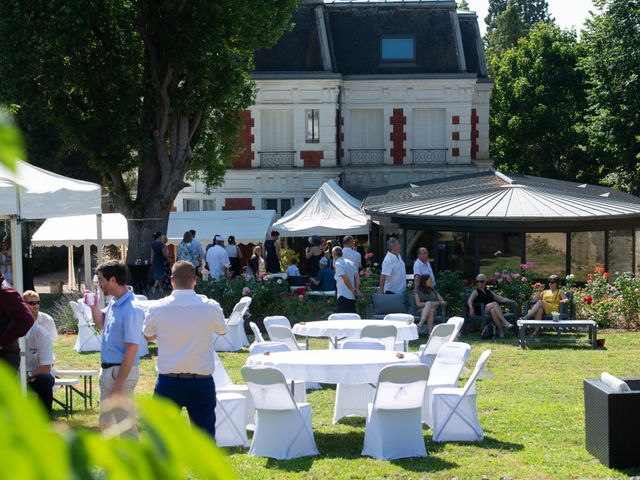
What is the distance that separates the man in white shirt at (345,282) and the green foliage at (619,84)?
21.6 metres

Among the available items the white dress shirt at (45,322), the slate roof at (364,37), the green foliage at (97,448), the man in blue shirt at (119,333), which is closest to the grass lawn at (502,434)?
the white dress shirt at (45,322)

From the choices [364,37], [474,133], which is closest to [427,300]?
[474,133]

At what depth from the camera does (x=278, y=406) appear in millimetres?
9289

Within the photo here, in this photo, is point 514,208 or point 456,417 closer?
point 456,417

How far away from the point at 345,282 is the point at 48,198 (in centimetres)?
693

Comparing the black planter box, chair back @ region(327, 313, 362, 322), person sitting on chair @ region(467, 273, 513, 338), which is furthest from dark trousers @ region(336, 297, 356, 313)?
the black planter box

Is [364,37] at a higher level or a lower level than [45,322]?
higher

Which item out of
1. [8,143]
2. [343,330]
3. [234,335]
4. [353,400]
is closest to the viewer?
[8,143]

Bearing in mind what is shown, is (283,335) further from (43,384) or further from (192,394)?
(192,394)

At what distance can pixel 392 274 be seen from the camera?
1814 cm

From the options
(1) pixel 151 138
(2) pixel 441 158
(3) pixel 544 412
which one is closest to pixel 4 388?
(3) pixel 544 412

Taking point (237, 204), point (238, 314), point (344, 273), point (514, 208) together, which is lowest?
point (238, 314)

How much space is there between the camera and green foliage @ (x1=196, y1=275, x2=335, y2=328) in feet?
62.7

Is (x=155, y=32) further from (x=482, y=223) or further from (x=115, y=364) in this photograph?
(x=115, y=364)
